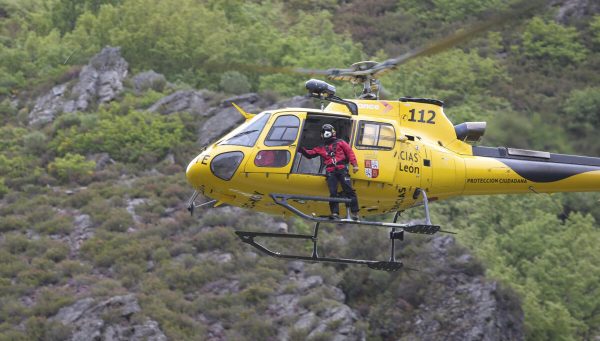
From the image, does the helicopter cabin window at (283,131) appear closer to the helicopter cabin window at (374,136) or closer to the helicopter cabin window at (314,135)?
the helicopter cabin window at (314,135)

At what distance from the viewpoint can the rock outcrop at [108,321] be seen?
2575 centimetres

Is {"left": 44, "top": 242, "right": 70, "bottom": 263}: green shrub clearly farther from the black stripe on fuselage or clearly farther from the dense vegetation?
the black stripe on fuselage

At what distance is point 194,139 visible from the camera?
4059 centimetres

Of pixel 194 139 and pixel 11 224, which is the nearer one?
pixel 11 224

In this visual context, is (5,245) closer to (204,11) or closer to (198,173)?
(198,173)

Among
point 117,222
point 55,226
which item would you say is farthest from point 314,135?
point 55,226

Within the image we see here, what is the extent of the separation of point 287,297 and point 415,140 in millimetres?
12130

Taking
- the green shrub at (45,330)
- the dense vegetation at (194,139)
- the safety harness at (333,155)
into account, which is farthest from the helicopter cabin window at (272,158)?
the green shrub at (45,330)

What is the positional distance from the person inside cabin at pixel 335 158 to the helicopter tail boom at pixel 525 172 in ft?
8.12

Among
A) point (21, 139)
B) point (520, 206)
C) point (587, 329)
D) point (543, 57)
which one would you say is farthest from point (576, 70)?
point (21, 139)

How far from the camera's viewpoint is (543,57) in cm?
5844

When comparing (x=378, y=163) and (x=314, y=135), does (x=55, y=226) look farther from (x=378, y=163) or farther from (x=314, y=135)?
(x=378, y=163)

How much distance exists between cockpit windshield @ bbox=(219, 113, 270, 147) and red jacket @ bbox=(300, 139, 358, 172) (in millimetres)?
759

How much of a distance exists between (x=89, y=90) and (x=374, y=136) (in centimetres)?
3029
